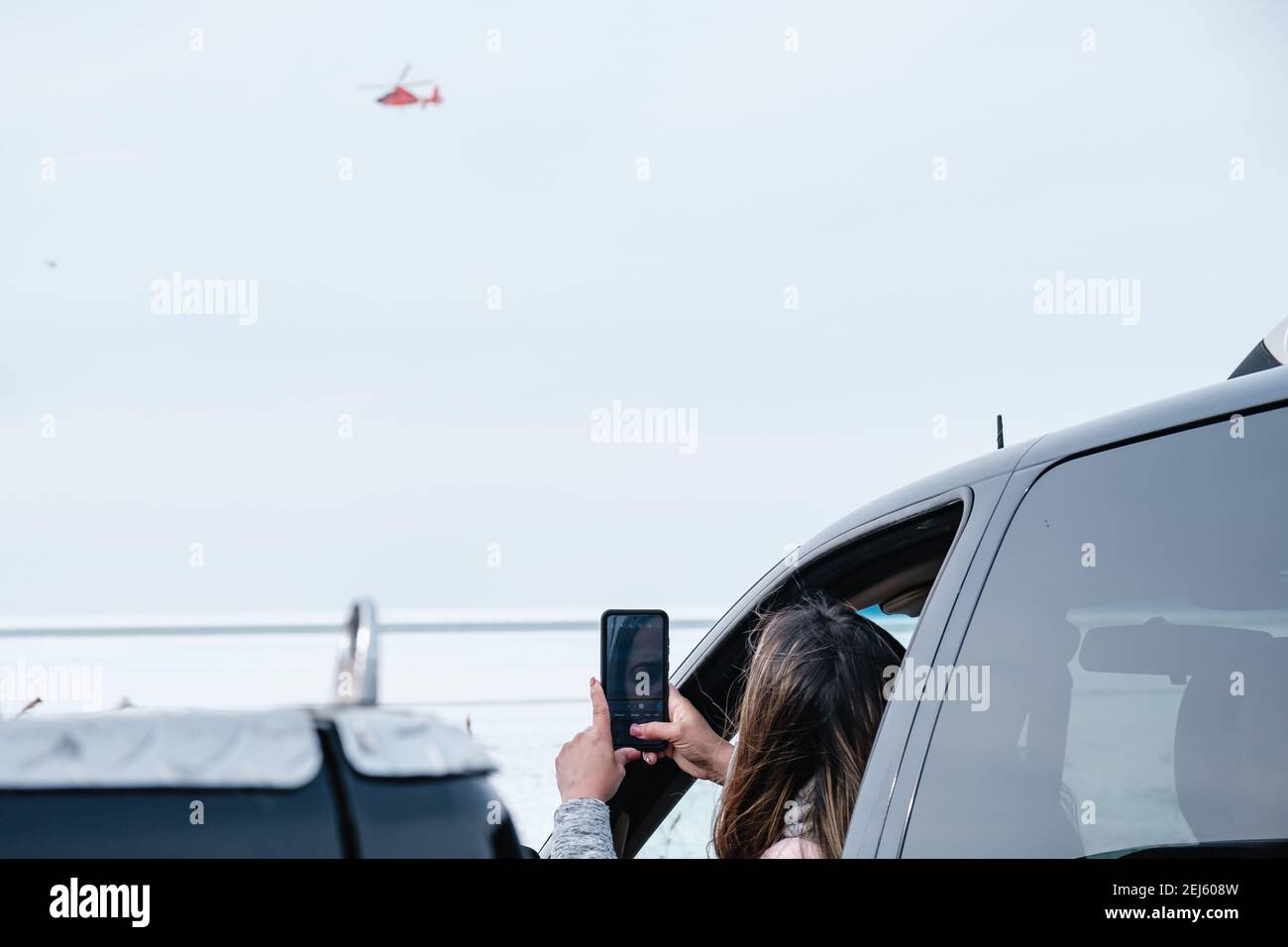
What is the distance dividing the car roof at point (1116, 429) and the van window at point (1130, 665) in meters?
0.03

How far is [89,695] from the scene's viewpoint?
1.76 metres

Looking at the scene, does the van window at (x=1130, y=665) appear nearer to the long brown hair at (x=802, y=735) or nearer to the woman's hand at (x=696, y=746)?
the long brown hair at (x=802, y=735)

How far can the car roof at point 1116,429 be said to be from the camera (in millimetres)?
1368

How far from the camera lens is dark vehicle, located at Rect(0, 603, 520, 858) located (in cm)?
112

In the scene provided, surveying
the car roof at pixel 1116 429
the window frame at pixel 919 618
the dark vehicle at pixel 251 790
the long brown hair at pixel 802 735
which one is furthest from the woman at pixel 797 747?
the dark vehicle at pixel 251 790

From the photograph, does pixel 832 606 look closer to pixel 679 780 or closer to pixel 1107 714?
pixel 1107 714

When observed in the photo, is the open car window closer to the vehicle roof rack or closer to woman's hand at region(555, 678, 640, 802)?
woman's hand at region(555, 678, 640, 802)

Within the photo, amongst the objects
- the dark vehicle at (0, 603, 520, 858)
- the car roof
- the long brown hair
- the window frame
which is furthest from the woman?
the dark vehicle at (0, 603, 520, 858)

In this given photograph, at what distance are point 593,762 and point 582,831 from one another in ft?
0.47

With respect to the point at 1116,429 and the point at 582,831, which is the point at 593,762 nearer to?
the point at 582,831
